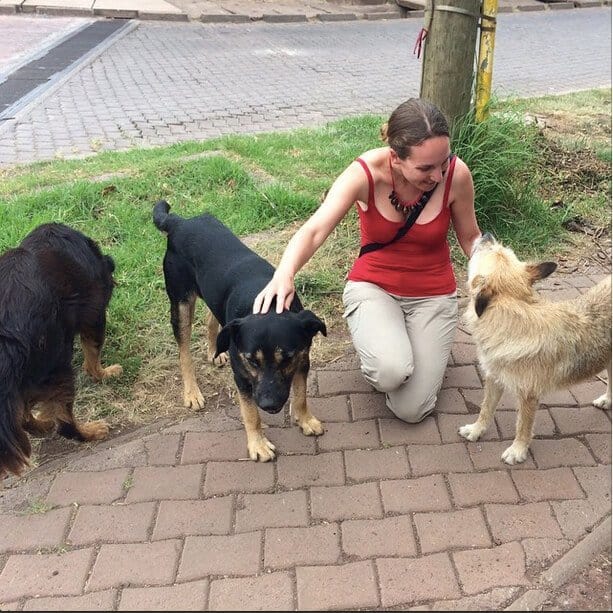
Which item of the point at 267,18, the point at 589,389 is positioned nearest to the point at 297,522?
the point at 589,389

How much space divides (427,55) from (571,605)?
12.8ft

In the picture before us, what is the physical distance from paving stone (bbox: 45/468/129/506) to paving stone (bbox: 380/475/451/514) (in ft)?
4.21

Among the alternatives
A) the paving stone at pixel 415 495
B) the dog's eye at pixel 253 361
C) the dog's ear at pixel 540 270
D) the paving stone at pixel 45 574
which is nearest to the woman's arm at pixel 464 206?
the dog's ear at pixel 540 270

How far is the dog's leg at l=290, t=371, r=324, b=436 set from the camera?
3.09 m

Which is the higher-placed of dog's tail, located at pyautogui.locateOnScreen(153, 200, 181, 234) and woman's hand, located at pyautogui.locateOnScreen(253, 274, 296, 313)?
dog's tail, located at pyautogui.locateOnScreen(153, 200, 181, 234)

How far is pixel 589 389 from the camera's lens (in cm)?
352

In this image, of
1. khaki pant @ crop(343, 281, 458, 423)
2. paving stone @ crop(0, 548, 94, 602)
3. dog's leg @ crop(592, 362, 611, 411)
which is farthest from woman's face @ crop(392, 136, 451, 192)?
paving stone @ crop(0, 548, 94, 602)

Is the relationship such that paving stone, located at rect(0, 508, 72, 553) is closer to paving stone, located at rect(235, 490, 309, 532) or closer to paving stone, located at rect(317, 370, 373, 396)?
paving stone, located at rect(235, 490, 309, 532)

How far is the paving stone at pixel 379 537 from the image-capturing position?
8.29ft

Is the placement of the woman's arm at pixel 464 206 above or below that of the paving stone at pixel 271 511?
above

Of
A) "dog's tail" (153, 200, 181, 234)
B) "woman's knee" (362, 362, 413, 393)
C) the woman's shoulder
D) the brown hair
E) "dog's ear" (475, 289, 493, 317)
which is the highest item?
the brown hair

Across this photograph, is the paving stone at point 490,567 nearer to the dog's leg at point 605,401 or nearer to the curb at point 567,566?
the curb at point 567,566

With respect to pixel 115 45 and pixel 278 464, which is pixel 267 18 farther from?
pixel 278 464

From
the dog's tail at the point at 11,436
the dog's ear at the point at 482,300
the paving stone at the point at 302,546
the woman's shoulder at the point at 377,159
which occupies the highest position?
the woman's shoulder at the point at 377,159
